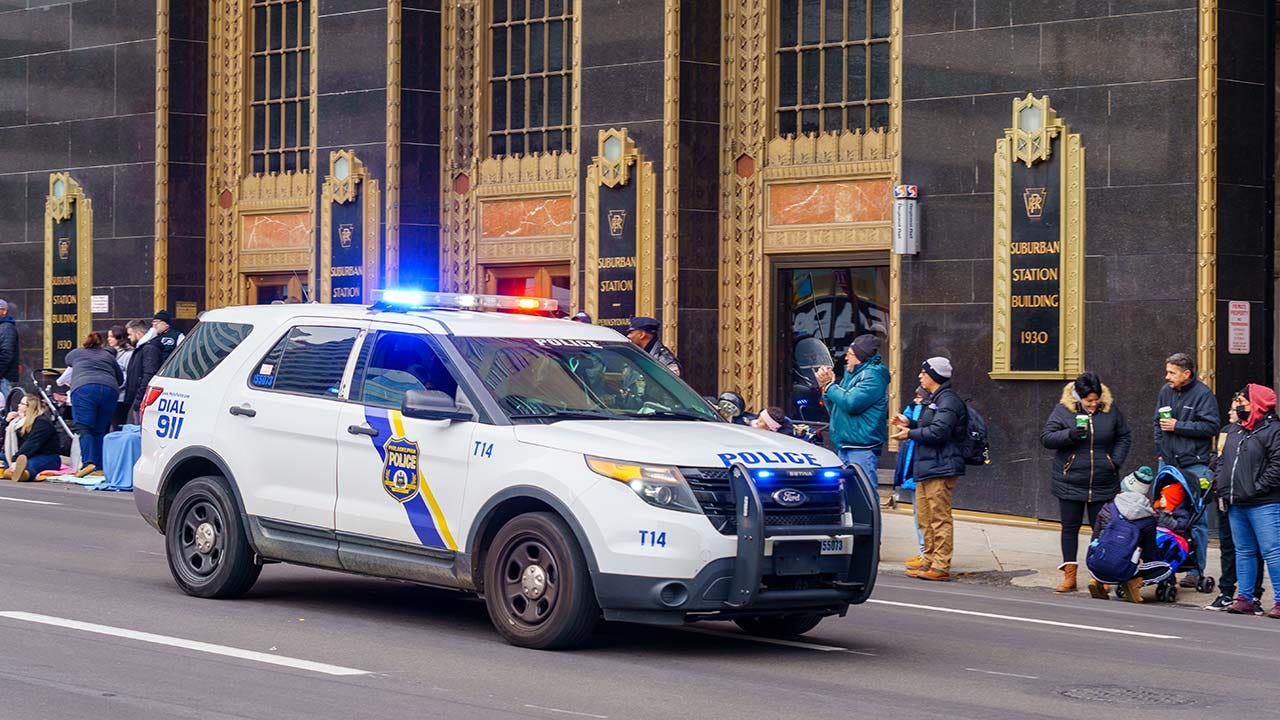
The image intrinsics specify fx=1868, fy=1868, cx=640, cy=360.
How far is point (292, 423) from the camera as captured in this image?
11.0 metres

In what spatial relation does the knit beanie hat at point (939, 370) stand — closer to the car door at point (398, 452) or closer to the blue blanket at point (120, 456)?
the car door at point (398, 452)

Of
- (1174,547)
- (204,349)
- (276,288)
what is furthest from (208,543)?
(276,288)

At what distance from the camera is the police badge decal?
10.3 meters

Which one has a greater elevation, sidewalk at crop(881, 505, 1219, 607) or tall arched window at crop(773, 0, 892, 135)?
tall arched window at crop(773, 0, 892, 135)

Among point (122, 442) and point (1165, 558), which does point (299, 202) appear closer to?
point (122, 442)

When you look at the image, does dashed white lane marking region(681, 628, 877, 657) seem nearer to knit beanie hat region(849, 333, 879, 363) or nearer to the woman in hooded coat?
the woman in hooded coat

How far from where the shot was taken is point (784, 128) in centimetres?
2170

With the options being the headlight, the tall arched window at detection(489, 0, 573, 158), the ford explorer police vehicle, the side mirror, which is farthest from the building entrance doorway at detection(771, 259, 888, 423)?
the headlight

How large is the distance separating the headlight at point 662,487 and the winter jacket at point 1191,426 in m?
6.49

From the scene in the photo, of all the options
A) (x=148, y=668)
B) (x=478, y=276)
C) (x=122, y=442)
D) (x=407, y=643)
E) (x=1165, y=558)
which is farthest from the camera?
(x=478, y=276)

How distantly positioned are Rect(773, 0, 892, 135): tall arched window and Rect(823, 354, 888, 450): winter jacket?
19.2 feet

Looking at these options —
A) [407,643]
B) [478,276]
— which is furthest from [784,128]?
[407,643]

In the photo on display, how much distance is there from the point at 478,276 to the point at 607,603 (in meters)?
15.3

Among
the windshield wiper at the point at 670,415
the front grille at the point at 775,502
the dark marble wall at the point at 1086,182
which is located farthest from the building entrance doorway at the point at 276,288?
the front grille at the point at 775,502
